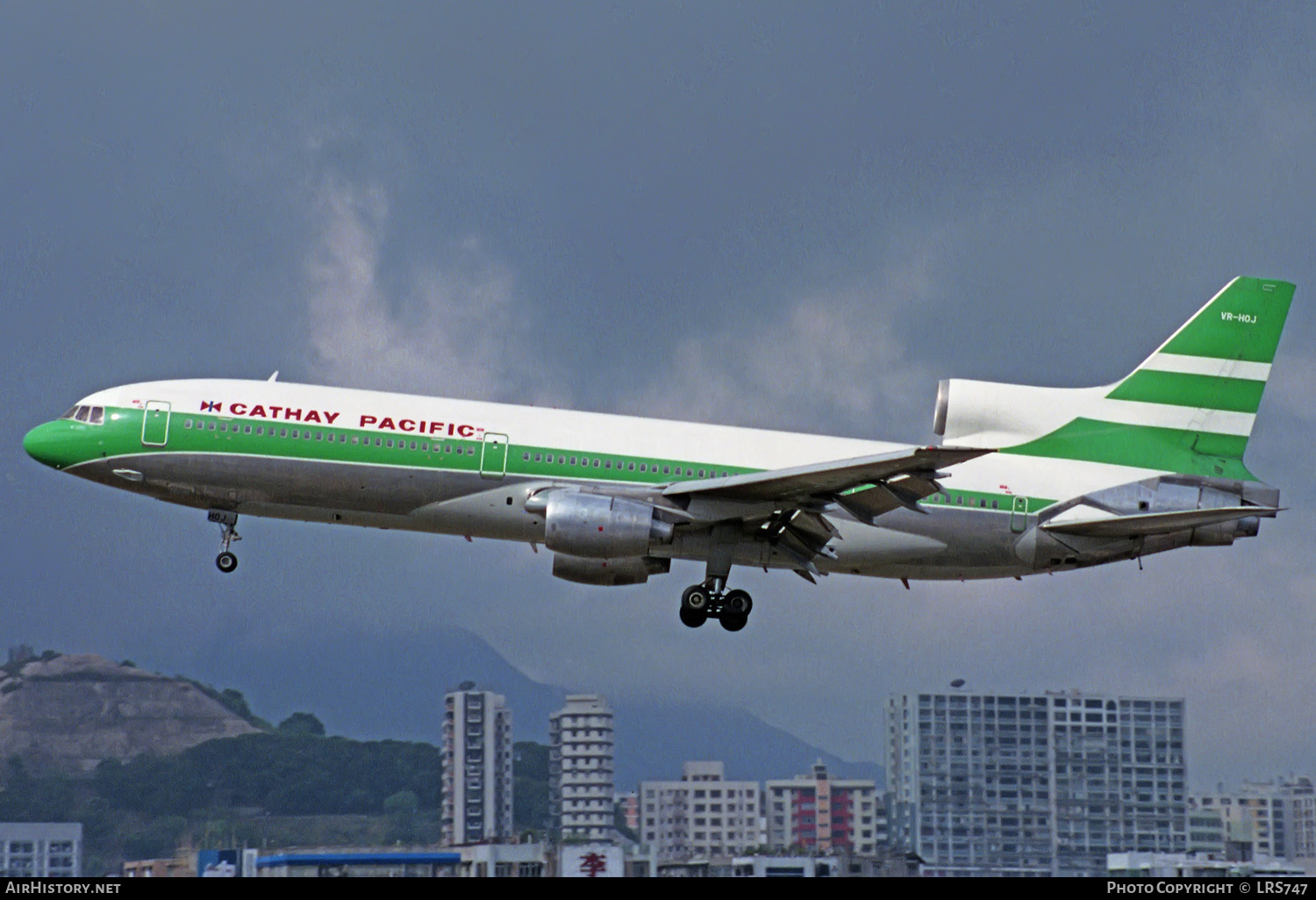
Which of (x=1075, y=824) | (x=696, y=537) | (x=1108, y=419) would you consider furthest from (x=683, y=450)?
(x=1075, y=824)

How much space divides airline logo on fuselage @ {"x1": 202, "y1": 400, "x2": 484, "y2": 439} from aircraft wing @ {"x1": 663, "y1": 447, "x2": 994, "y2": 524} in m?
5.10

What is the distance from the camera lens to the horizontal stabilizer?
3972 cm

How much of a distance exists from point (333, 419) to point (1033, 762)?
5197 centimetres

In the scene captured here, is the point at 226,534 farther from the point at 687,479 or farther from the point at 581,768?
the point at 581,768

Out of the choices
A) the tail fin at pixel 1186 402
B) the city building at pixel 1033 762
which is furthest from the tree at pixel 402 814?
the tail fin at pixel 1186 402

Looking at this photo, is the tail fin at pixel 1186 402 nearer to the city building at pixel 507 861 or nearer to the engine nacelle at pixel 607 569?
the engine nacelle at pixel 607 569

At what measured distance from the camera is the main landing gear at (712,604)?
40.0 metres

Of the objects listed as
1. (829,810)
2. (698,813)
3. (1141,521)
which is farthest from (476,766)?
(1141,521)

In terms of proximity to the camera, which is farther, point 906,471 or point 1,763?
point 1,763

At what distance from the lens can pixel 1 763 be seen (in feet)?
216

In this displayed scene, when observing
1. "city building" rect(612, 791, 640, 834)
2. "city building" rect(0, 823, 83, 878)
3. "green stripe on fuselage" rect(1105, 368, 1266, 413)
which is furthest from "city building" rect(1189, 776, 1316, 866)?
"city building" rect(0, 823, 83, 878)
